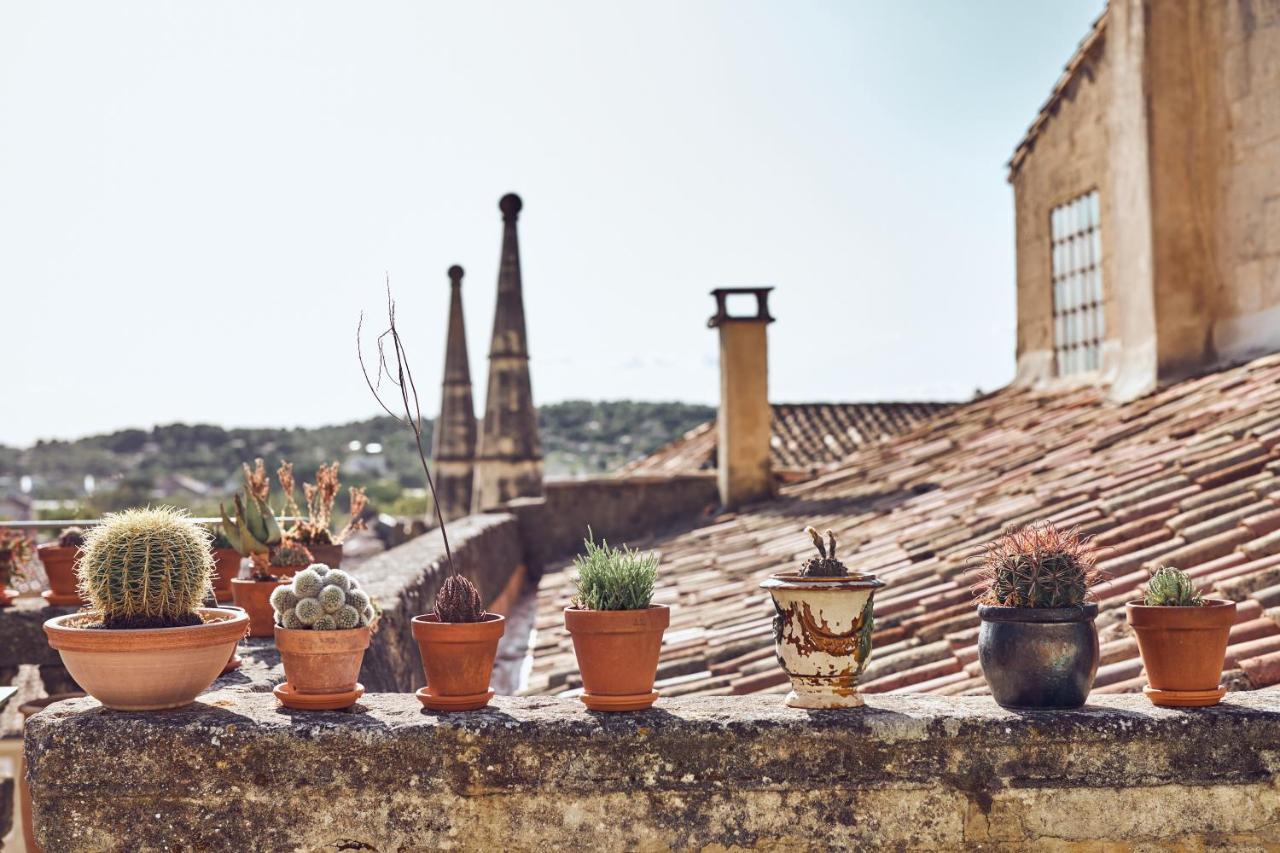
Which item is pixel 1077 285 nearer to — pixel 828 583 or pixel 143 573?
pixel 828 583

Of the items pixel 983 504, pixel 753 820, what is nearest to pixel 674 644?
pixel 983 504

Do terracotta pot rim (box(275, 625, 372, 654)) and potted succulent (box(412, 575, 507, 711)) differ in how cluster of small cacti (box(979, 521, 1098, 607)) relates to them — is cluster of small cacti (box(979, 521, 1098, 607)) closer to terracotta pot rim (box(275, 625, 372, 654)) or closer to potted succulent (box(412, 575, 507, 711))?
potted succulent (box(412, 575, 507, 711))

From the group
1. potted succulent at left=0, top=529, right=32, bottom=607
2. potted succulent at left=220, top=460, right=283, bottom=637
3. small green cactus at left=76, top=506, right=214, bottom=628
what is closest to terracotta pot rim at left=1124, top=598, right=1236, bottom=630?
small green cactus at left=76, top=506, right=214, bottom=628

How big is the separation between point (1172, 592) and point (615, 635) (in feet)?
4.88

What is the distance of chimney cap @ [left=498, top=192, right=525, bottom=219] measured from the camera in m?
13.0

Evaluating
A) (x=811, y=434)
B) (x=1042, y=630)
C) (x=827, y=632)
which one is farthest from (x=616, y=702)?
(x=811, y=434)

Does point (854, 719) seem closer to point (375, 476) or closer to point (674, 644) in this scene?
point (674, 644)

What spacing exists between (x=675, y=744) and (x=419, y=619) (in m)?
0.76

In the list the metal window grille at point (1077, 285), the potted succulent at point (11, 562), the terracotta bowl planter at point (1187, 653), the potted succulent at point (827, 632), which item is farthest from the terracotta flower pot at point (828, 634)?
the metal window grille at point (1077, 285)

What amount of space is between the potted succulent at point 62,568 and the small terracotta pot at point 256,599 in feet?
5.19

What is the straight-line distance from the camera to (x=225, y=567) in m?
5.43

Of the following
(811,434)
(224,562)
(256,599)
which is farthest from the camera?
(811,434)

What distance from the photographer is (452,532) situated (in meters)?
8.88

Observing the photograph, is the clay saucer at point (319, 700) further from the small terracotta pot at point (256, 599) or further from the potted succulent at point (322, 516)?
the potted succulent at point (322, 516)
